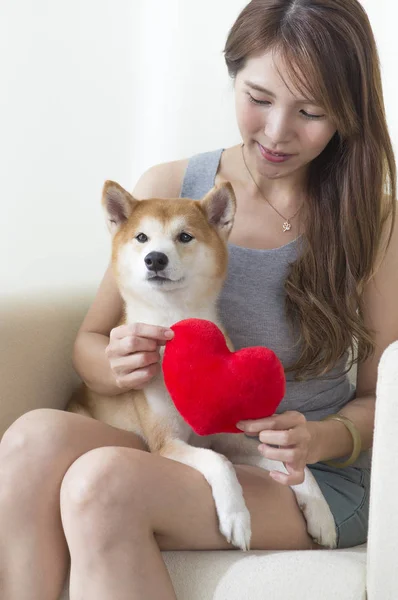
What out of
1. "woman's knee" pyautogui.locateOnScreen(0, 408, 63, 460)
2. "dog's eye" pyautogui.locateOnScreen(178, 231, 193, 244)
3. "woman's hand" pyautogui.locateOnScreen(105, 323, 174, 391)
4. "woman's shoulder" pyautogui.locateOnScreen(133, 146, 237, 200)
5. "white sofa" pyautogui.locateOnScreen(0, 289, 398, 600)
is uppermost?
"woman's shoulder" pyautogui.locateOnScreen(133, 146, 237, 200)

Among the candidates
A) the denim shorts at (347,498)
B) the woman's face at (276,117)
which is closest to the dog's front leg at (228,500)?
the denim shorts at (347,498)

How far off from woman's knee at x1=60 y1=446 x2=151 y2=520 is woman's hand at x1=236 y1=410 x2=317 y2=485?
0.17 meters

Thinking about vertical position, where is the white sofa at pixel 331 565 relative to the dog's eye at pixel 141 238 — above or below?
below

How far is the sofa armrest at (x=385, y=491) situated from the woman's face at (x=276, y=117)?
47 cm

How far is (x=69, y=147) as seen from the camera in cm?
220

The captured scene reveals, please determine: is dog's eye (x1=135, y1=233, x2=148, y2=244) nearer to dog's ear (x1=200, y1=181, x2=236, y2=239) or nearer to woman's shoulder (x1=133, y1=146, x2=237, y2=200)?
dog's ear (x1=200, y1=181, x2=236, y2=239)

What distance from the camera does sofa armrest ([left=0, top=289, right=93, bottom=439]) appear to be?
1.48m

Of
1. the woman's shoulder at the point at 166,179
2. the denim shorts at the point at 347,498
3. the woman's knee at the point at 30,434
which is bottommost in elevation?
the denim shorts at the point at 347,498

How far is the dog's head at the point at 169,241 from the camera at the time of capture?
1.24 meters

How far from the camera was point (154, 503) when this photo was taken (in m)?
1.10

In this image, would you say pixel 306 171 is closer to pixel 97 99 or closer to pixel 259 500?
pixel 259 500

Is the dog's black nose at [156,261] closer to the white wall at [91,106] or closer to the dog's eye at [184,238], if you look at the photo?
the dog's eye at [184,238]

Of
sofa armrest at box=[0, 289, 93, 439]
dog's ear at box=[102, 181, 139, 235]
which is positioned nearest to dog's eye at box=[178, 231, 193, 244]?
dog's ear at box=[102, 181, 139, 235]

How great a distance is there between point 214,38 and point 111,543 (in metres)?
1.43
